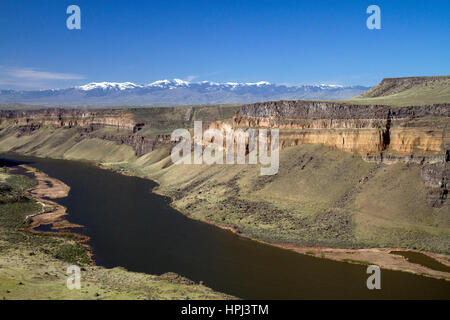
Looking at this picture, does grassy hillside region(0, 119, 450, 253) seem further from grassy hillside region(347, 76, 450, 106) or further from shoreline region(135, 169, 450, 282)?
grassy hillside region(347, 76, 450, 106)

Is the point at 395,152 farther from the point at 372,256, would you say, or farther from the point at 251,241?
the point at 251,241

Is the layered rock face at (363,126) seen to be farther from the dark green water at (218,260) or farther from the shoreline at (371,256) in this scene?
the dark green water at (218,260)

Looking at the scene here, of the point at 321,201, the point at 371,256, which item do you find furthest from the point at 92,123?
the point at 371,256

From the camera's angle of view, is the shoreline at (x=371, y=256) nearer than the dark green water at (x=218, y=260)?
No

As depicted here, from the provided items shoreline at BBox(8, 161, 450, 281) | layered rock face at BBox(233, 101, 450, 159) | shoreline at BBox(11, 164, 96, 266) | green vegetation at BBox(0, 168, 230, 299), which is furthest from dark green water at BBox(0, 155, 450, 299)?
layered rock face at BBox(233, 101, 450, 159)

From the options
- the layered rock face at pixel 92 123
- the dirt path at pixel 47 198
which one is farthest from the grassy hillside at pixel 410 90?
the layered rock face at pixel 92 123

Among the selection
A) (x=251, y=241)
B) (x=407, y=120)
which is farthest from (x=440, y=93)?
(x=251, y=241)
